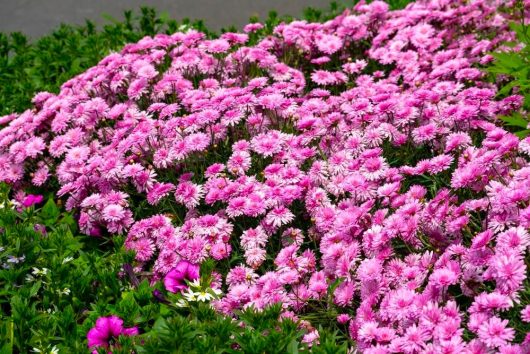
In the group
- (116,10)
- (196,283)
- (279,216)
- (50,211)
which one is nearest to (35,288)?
(196,283)

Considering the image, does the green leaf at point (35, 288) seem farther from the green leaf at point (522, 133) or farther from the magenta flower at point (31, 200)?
the green leaf at point (522, 133)

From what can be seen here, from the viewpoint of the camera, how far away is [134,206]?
4.41 metres

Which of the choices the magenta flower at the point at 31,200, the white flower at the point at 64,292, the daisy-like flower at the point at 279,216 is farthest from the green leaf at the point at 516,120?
the magenta flower at the point at 31,200

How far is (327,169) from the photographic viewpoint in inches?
162

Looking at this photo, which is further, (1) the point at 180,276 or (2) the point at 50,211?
(2) the point at 50,211

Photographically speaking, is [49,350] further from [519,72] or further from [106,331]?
[519,72]

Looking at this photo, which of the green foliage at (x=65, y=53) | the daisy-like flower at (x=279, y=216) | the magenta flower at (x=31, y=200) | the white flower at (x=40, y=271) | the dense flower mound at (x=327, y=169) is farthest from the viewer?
the green foliage at (x=65, y=53)

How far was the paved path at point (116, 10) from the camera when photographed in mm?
9523

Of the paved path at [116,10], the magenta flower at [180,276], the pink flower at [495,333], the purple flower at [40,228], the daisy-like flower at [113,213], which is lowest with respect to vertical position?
the paved path at [116,10]

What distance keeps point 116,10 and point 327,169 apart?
668cm

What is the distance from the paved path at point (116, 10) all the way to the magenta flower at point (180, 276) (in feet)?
20.1

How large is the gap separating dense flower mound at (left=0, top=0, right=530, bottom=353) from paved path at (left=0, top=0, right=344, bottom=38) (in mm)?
3615

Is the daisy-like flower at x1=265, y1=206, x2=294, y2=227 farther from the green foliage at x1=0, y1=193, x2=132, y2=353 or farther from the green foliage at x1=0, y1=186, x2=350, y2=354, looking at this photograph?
the green foliage at x1=0, y1=193, x2=132, y2=353

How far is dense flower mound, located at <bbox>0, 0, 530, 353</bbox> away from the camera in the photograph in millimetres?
3059
